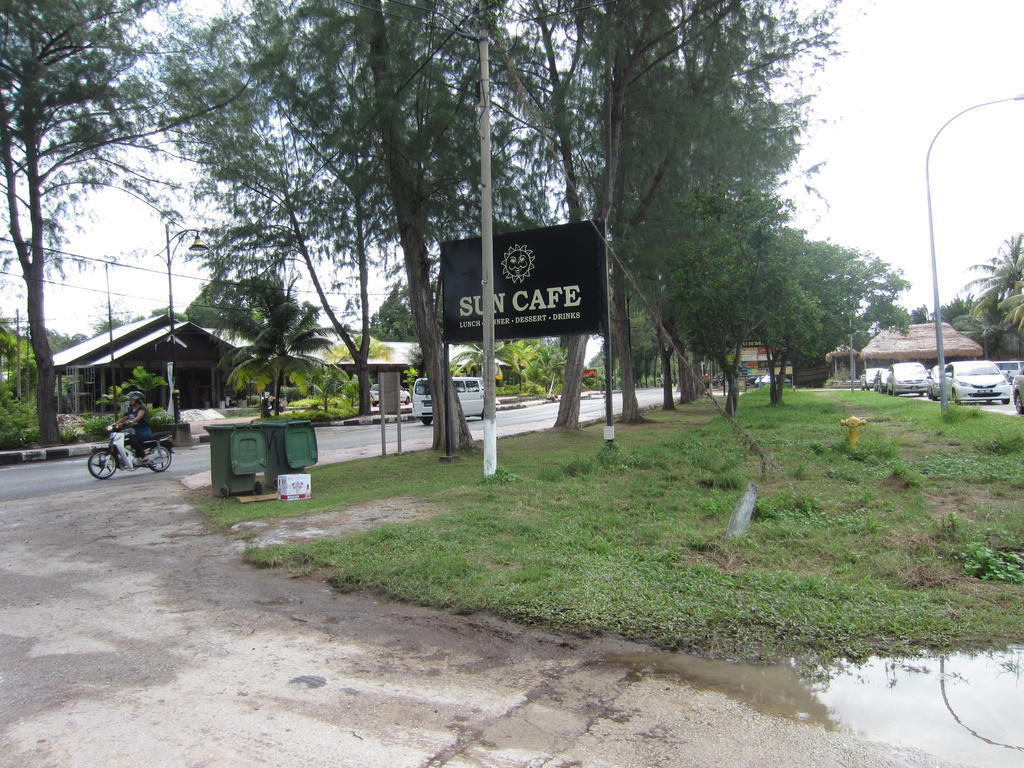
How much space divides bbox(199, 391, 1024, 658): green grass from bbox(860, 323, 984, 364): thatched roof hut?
140ft

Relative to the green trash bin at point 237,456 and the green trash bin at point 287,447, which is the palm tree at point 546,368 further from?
the green trash bin at point 237,456

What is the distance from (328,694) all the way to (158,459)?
12501 millimetres

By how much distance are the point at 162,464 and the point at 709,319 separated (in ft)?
49.5

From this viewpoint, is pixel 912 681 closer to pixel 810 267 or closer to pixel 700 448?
pixel 700 448

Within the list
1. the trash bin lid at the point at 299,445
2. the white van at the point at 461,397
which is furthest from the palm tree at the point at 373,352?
the trash bin lid at the point at 299,445

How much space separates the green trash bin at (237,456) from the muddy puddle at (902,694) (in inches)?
281

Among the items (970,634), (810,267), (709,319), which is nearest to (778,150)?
(709,319)

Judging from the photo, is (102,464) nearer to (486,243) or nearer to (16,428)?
(486,243)

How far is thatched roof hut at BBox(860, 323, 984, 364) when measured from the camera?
1898 inches

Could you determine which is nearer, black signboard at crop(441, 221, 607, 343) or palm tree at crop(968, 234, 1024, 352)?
black signboard at crop(441, 221, 607, 343)

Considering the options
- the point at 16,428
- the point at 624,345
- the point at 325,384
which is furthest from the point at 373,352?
the point at 16,428

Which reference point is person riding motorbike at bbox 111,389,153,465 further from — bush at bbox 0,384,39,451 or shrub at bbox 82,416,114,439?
shrub at bbox 82,416,114,439

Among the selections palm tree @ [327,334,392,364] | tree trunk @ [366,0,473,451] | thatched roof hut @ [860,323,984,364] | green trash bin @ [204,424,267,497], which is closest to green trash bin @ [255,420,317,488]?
green trash bin @ [204,424,267,497]

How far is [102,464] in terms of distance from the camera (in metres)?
13.5
